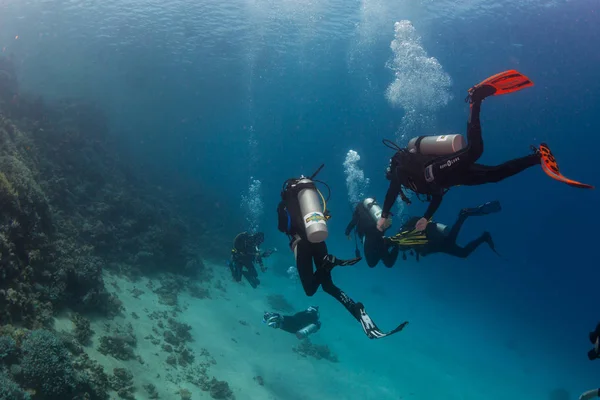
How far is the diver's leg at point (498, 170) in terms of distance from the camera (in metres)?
4.78

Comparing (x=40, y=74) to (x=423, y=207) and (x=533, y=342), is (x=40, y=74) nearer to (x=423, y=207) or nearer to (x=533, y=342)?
(x=423, y=207)

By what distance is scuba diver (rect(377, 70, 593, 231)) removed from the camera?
16.5 feet

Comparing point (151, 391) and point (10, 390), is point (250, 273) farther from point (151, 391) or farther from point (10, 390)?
point (10, 390)

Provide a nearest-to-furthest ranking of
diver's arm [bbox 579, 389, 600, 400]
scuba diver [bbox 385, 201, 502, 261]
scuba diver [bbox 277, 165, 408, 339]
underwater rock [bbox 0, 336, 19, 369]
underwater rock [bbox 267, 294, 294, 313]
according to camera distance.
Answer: diver's arm [bbox 579, 389, 600, 400], scuba diver [bbox 277, 165, 408, 339], underwater rock [bbox 0, 336, 19, 369], scuba diver [bbox 385, 201, 502, 261], underwater rock [bbox 267, 294, 294, 313]

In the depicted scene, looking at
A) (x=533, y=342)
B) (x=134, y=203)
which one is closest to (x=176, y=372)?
(x=134, y=203)

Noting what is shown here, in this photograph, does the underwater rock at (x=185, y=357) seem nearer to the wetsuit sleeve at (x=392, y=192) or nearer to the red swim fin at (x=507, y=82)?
the wetsuit sleeve at (x=392, y=192)

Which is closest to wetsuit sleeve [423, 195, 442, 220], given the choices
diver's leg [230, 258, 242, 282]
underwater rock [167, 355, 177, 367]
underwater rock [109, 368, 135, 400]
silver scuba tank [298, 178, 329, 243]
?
silver scuba tank [298, 178, 329, 243]

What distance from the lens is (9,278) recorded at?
296 inches

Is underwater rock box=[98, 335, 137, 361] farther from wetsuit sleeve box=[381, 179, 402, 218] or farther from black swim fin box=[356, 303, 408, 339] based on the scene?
wetsuit sleeve box=[381, 179, 402, 218]

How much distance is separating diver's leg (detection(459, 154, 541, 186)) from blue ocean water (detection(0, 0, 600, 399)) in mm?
14855

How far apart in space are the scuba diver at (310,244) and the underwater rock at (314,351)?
14894 millimetres

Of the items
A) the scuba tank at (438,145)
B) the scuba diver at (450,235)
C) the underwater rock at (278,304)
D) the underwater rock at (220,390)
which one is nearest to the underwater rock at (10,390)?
the underwater rock at (220,390)

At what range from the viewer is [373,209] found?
9727mm

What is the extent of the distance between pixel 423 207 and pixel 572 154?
1104 inches
